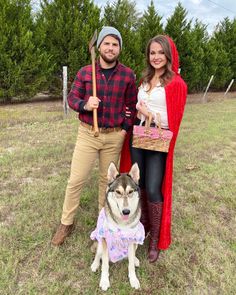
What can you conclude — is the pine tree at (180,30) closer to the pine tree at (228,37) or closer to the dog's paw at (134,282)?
the pine tree at (228,37)

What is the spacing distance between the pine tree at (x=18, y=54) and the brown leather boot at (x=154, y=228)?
10.3 m

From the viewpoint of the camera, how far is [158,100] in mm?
2848

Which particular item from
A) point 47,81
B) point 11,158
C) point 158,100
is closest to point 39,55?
Result: point 47,81

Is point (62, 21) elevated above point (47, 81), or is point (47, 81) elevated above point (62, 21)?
point (62, 21)

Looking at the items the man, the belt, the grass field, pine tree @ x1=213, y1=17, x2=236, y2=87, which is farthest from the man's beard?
pine tree @ x1=213, y1=17, x2=236, y2=87

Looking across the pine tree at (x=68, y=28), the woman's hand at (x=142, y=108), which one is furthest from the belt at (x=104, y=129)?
the pine tree at (x=68, y=28)

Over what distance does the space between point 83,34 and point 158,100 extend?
11.2 m

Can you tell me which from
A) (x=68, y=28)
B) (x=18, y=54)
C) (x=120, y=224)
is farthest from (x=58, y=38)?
(x=120, y=224)

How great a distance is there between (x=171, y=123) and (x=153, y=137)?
0.23 metres

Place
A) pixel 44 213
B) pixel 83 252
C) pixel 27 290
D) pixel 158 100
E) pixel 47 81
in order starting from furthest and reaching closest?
pixel 47 81, pixel 44 213, pixel 83 252, pixel 158 100, pixel 27 290

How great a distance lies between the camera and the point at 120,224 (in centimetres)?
272

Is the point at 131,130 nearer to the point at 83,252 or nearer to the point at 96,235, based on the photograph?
the point at 96,235

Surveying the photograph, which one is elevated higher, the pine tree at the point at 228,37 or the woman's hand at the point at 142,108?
the pine tree at the point at 228,37

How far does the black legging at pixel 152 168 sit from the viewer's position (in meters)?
3.03
